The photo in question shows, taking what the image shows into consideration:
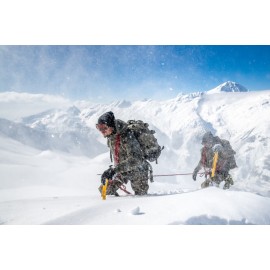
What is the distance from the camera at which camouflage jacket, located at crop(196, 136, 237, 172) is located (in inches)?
277

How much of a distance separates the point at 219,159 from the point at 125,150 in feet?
9.92

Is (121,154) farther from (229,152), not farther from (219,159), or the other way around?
(229,152)

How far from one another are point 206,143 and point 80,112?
181 metres

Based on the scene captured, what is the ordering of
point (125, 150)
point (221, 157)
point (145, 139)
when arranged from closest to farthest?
point (125, 150) → point (145, 139) → point (221, 157)

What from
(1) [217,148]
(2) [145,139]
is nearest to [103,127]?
(2) [145,139]

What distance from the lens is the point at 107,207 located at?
13.7 ft

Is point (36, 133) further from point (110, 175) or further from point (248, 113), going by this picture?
point (248, 113)

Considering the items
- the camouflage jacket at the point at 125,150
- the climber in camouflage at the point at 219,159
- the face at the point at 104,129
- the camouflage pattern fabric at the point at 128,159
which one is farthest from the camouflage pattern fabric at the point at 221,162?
the face at the point at 104,129

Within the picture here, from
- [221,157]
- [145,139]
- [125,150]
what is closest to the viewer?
[125,150]

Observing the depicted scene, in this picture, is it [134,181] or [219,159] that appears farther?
[219,159]

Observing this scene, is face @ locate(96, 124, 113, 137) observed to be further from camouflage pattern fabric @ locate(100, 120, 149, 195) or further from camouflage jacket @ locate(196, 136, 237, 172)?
camouflage jacket @ locate(196, 136, 237, 172)

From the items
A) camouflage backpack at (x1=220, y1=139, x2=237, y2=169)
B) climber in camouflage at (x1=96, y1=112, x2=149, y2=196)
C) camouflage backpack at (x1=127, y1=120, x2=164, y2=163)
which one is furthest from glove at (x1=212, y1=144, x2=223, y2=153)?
climber in camouflage at (x1=96, y1=112, x2=149, y2=196)

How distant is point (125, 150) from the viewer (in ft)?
15.9

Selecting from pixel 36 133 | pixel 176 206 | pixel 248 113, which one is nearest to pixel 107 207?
pixel 176 206
